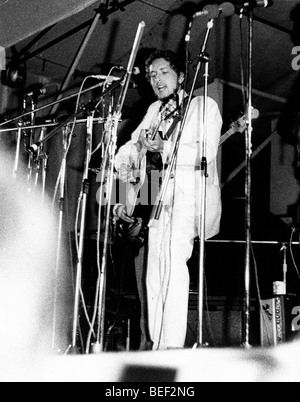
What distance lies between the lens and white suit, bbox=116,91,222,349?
2.73 metres

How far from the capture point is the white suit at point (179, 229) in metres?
2.73

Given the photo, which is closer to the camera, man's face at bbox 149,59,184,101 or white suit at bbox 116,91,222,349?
white suit at bbox 116,91,222,349

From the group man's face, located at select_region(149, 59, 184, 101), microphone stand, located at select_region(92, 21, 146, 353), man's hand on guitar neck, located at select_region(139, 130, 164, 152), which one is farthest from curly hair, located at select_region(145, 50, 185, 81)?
man's hand on guitar neck, located at select_region(139, 130, 164, 152)

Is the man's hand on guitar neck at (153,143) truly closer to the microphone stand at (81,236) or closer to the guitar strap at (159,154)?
the guitar strap at (159,154)

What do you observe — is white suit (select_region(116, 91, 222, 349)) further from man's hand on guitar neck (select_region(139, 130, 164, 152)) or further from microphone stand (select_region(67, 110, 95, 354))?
microphone stand (select_region(67, 110, 95, 354))

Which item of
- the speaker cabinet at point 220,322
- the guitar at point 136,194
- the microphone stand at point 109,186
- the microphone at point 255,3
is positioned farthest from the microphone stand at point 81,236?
the speaker cabinet at point 220,322

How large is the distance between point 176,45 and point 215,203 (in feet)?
9.81

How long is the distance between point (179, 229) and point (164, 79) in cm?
90

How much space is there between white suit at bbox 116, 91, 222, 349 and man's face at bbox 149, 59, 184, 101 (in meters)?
0.21

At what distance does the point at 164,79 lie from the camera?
3188 millimetres

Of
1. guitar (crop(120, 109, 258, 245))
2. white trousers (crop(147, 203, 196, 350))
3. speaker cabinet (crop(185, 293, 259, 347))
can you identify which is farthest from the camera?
speaker cabinet (crop(185, 293, 259, 347))

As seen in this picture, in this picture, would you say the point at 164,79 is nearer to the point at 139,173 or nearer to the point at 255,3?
the point at 139,173

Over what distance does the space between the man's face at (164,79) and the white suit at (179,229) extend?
21 centimetres

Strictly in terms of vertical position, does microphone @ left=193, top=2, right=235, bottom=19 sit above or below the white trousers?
above
